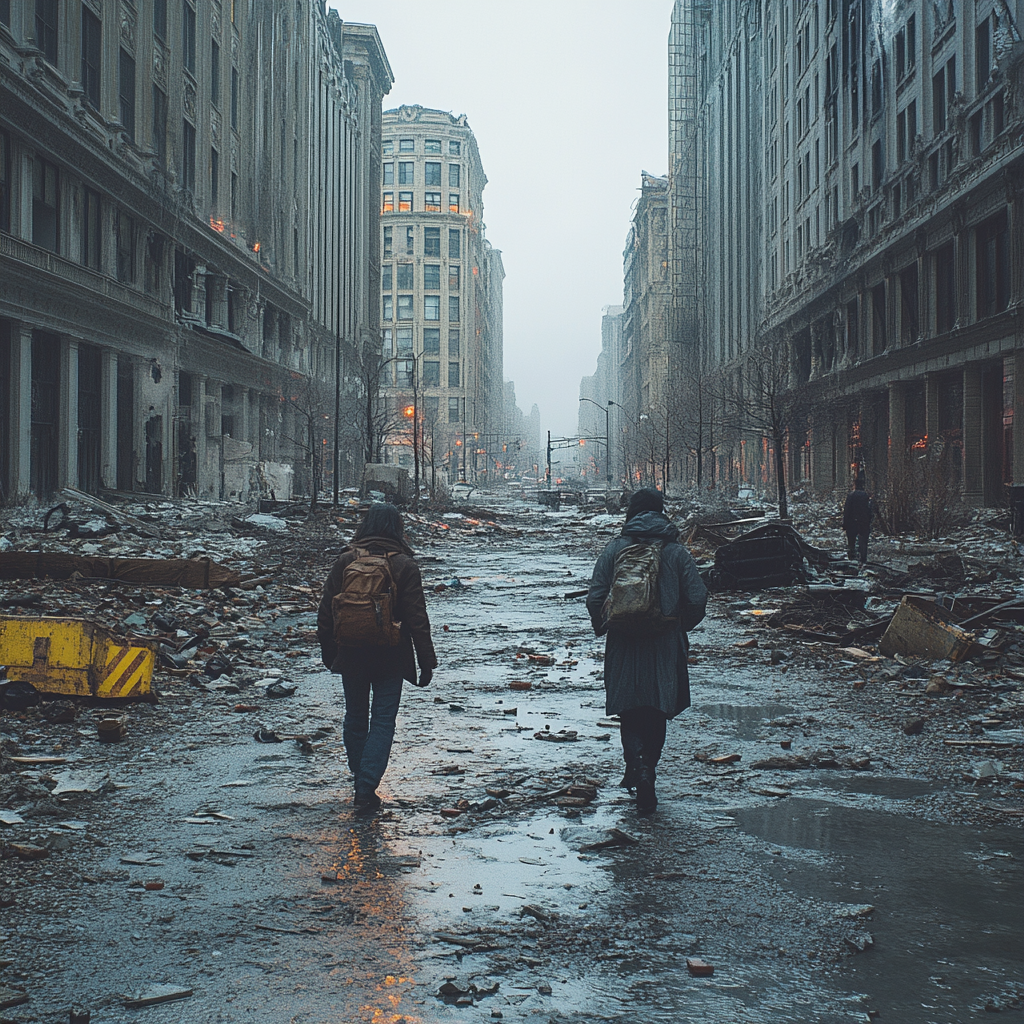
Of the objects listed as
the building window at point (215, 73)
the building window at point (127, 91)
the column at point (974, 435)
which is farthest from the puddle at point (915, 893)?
the building window at point (215, 73)

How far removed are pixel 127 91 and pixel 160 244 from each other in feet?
17.0

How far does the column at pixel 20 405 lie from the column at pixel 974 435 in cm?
2786

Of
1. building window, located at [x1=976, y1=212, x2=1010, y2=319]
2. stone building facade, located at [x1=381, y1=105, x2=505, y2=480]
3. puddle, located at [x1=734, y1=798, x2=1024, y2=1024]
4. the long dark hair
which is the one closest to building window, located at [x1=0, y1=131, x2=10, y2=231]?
the long dark hair

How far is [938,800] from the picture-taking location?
6172mm

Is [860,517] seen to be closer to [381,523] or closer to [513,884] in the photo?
[381,523]

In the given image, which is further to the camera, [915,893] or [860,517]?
[860,517]

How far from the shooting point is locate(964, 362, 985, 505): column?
3284 cm

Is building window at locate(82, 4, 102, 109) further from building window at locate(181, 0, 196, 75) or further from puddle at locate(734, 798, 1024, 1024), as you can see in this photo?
puddle at locate(734, 798, 1024, 1024)

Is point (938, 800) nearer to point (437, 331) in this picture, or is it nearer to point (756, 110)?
point (756, 110)

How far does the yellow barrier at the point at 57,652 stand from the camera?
831 centimetres

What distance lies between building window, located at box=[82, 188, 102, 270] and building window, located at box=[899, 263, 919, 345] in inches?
1131

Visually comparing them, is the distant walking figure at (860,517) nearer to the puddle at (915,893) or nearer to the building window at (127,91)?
the puddle at (915,893)

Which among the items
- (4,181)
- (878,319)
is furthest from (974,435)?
(4,181)

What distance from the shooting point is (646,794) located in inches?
235
